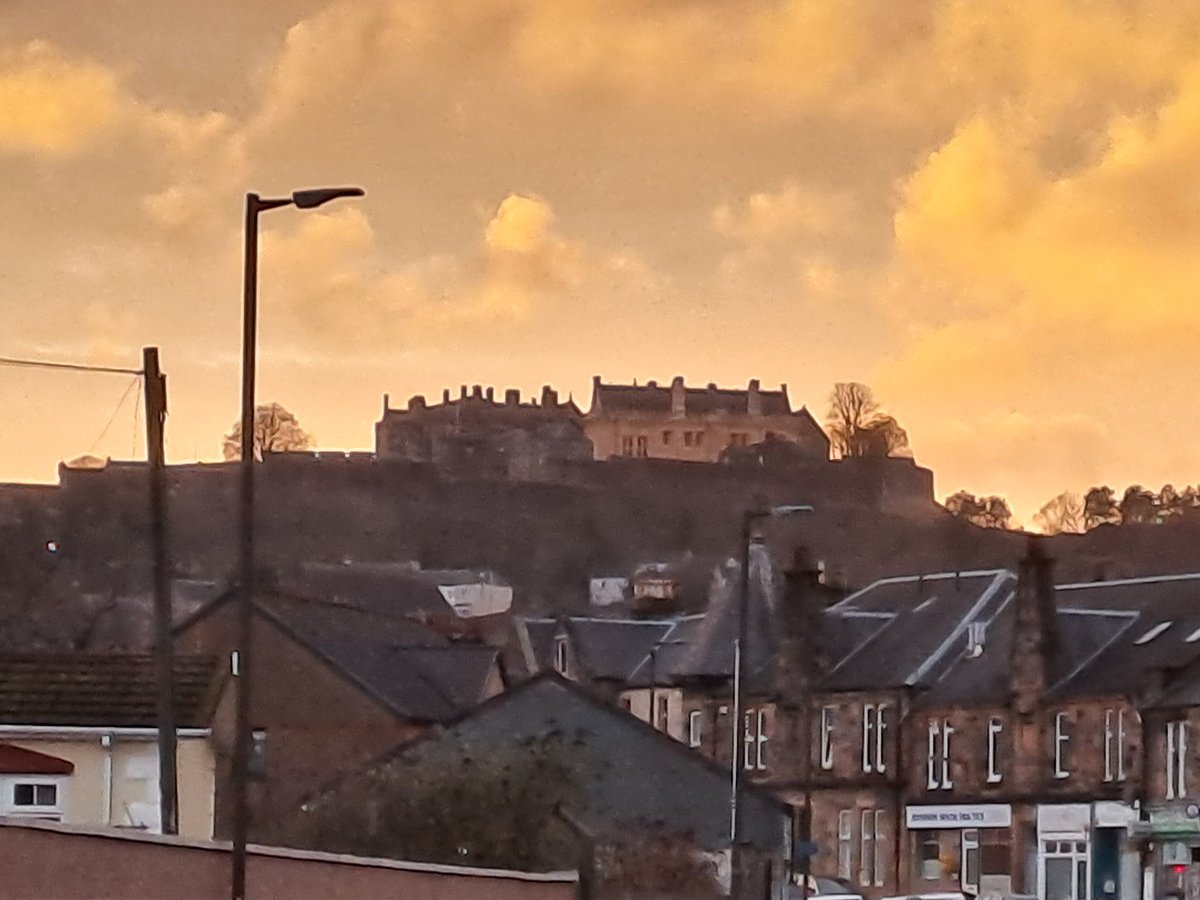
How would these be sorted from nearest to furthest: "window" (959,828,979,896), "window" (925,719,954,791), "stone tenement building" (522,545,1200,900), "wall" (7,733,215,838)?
1. "wall" (7,733,215,838)
2. "stone tenement building" (522,545,1200,900)
3. "window" (959,828,979,896)
4. "window" (925,719,954,791)

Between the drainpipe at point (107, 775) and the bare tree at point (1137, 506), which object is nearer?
the drainpipe at point (107, 775)

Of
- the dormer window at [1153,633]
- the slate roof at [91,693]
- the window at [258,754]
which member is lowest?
the window at [258,754]

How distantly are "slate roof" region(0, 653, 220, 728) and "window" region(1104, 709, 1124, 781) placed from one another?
35.0m

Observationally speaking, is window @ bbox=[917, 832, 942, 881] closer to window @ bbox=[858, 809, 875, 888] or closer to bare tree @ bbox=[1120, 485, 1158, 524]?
window @ bbox=[858, 809, 875, 888]

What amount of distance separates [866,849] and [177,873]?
174 feet

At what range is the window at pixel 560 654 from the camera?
95.8 meters

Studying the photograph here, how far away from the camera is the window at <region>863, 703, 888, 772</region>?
263ft

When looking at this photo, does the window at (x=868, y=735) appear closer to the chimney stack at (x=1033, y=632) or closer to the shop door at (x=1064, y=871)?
the chimney stack at (x=1033, y=632)

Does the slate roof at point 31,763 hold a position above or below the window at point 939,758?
below

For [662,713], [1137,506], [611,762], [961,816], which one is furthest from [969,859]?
[1137,506]

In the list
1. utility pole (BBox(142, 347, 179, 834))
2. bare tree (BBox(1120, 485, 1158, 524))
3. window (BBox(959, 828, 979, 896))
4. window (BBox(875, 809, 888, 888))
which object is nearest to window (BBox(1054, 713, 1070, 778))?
window (BBox(959, 828, 979, 896))

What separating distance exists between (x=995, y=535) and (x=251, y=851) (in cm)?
14517

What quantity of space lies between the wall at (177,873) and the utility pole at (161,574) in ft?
14.4

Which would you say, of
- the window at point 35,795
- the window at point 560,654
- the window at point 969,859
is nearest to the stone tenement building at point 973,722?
the window at point 969,859
